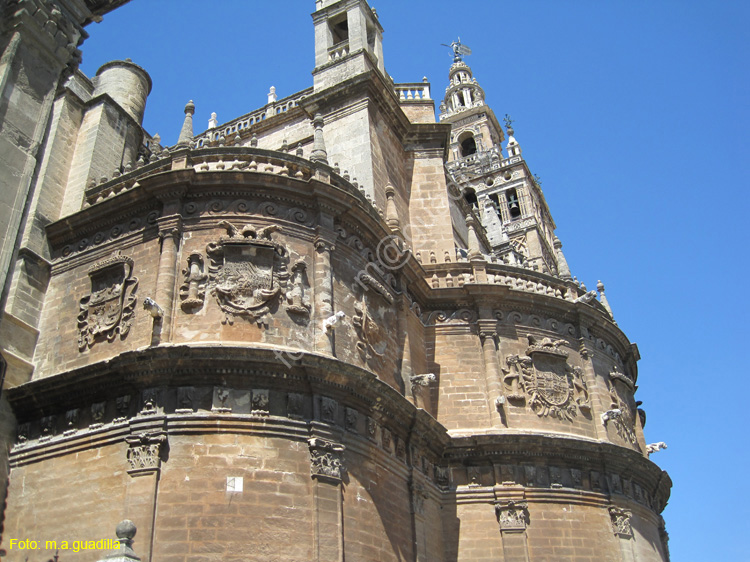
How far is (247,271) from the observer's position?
47.0 ft

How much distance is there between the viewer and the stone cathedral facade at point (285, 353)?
475 inches

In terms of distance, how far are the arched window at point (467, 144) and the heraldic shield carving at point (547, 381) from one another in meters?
47.9

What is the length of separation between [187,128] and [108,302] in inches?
171

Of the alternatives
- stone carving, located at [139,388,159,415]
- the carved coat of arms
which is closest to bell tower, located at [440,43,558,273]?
the carved coat of arms

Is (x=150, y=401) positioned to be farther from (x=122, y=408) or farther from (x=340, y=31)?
(x=340, y=31)

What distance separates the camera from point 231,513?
465 inches

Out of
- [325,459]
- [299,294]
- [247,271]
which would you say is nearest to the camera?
[325,459]

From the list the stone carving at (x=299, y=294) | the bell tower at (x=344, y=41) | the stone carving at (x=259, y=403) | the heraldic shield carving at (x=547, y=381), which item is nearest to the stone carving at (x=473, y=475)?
the heraldic shield carving at (x=547, y=381)

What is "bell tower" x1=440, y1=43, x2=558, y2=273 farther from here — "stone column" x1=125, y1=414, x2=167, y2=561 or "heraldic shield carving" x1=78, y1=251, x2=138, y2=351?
"stone column" x1=125, y1=414, x2=167, y2=561

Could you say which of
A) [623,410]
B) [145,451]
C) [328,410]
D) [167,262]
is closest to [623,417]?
[623,410]

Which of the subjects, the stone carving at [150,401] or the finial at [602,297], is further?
the finial at [602,297]

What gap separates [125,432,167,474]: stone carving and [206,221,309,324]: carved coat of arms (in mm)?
2576

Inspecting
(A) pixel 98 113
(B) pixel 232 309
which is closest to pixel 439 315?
(B) pixel 232 309

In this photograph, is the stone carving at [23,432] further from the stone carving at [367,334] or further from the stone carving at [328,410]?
the stone carving at [367,334]
